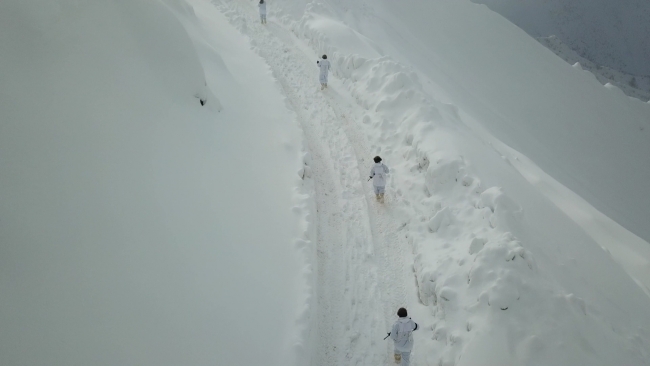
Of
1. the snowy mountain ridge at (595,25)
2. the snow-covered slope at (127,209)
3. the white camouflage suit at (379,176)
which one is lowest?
the snow-covered slope at (127,209)

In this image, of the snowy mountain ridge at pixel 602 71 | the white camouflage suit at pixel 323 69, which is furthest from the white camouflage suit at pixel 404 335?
the snowy mountain ridge at pixel 602 71

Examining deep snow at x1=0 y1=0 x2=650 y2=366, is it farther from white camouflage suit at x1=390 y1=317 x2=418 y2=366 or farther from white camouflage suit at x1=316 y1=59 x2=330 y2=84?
white camouflage suit at x1=316 y1=59 x2=330 y2=84

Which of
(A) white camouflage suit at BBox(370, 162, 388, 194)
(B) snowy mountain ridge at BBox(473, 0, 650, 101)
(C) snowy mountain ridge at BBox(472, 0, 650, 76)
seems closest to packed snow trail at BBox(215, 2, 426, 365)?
(A) white camouflage suit at BBox(370, 162, 388, 194)

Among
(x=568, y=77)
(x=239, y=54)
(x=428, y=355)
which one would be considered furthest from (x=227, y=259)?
(x=568, y=77)

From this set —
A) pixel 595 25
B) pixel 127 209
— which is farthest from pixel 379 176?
pixel 595 25

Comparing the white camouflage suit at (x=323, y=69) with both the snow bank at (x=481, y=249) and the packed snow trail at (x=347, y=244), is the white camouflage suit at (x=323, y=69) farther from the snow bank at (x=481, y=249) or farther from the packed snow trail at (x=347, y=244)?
the snow bank at (x=481, y=249)

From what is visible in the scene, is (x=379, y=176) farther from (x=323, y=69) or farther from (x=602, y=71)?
(x=602, y=71)
